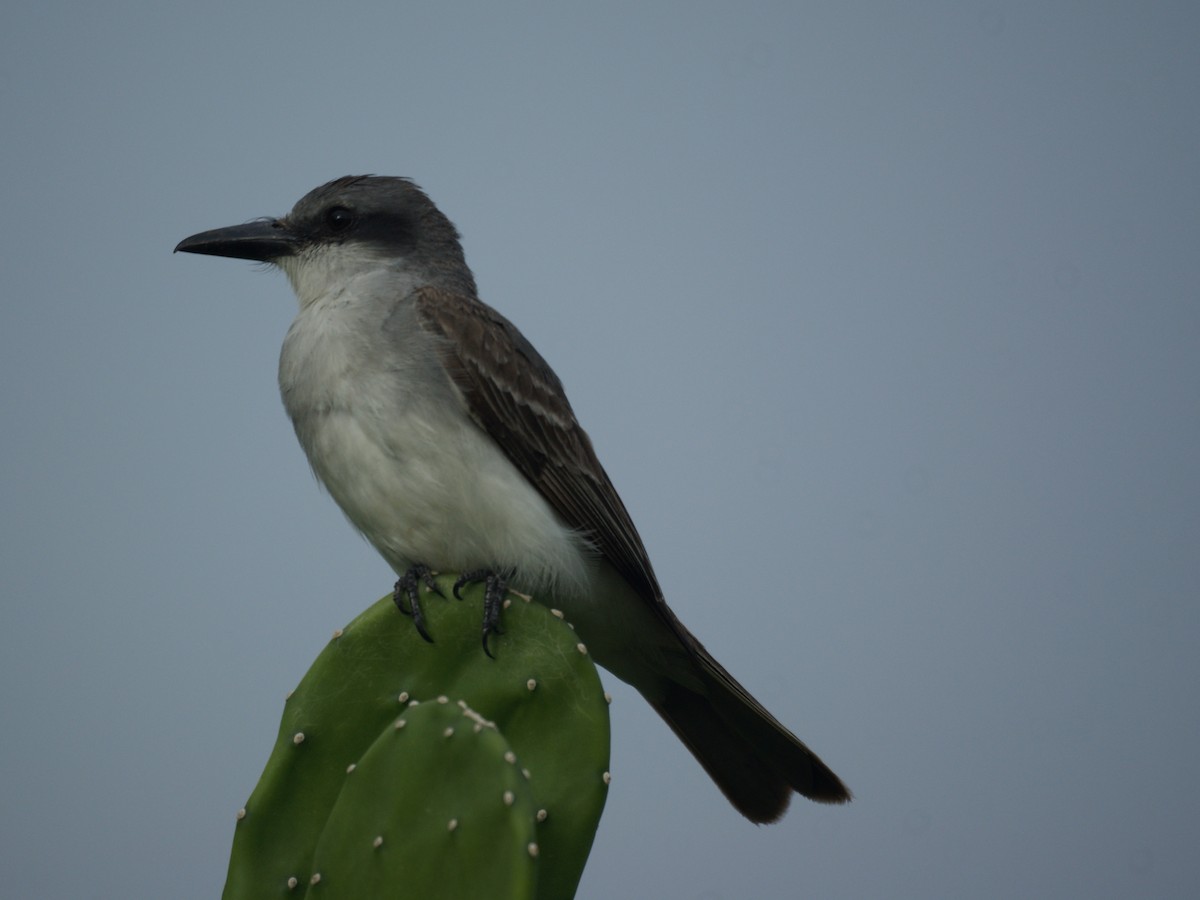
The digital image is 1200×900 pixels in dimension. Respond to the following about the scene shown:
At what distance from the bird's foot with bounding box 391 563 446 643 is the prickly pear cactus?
0.03 meters

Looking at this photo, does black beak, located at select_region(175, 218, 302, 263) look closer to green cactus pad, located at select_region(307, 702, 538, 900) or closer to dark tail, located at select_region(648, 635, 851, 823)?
dark tail, located at select_region(648, 635, 851, 823)

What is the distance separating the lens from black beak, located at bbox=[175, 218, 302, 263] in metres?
4.73

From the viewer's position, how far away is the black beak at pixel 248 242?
473cm

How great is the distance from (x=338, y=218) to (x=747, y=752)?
107 inches

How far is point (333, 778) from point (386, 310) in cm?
183

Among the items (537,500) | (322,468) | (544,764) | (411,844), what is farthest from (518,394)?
(411,844)

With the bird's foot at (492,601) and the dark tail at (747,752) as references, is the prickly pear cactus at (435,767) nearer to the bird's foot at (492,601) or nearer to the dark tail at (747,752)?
the bird's foot at (492,601)

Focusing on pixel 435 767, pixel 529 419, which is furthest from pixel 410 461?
pixel 435 767

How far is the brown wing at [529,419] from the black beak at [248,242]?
0.82 metres

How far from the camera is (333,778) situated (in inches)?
122

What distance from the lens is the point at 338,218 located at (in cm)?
502

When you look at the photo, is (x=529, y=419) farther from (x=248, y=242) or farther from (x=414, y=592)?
(x=248, y=242)

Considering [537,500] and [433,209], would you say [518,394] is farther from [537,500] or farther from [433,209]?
[433,209]

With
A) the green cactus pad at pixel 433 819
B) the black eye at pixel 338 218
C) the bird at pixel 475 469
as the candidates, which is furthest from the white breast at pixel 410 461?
the green cactus pad at pixel 433 819
